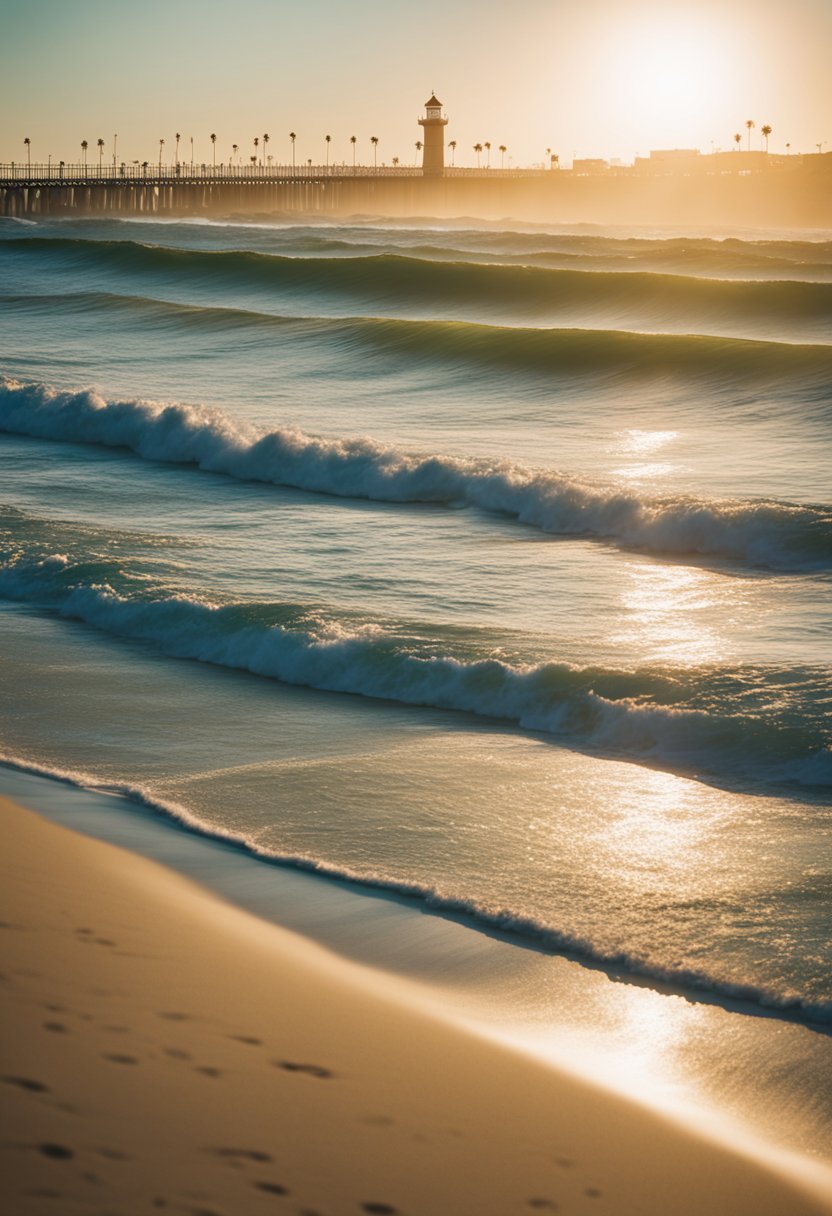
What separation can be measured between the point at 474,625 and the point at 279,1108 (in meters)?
5.70

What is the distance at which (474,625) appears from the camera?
28.0 ft

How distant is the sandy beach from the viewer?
2.64 metres

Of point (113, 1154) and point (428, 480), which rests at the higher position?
point (428, 480)

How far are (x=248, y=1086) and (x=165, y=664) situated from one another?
524cm

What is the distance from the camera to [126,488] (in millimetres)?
14484

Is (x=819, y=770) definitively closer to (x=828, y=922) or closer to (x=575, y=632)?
(x=828, y=922)

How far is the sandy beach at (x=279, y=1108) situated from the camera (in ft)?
8.65

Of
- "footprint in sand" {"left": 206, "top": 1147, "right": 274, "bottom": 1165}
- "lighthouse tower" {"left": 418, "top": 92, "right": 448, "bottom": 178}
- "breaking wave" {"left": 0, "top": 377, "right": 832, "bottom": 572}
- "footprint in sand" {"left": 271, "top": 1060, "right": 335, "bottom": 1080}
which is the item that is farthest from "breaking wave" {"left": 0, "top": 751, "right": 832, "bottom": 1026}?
"lighthouse tower" {"left": 418, "top": 92, "right": 448, "bottom": 178}

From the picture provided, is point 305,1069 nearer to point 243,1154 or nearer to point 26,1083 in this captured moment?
point 243,1154

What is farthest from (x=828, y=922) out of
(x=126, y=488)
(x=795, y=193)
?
(x=795, y=193)

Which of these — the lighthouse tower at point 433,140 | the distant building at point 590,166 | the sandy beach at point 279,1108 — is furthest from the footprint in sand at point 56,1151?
the distant building at point 590,166

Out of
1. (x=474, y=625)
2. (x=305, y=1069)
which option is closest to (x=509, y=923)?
(x=305, y=1069)

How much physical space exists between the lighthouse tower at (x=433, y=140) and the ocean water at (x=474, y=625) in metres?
117

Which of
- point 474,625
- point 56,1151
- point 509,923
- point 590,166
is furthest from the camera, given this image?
point 590,166
